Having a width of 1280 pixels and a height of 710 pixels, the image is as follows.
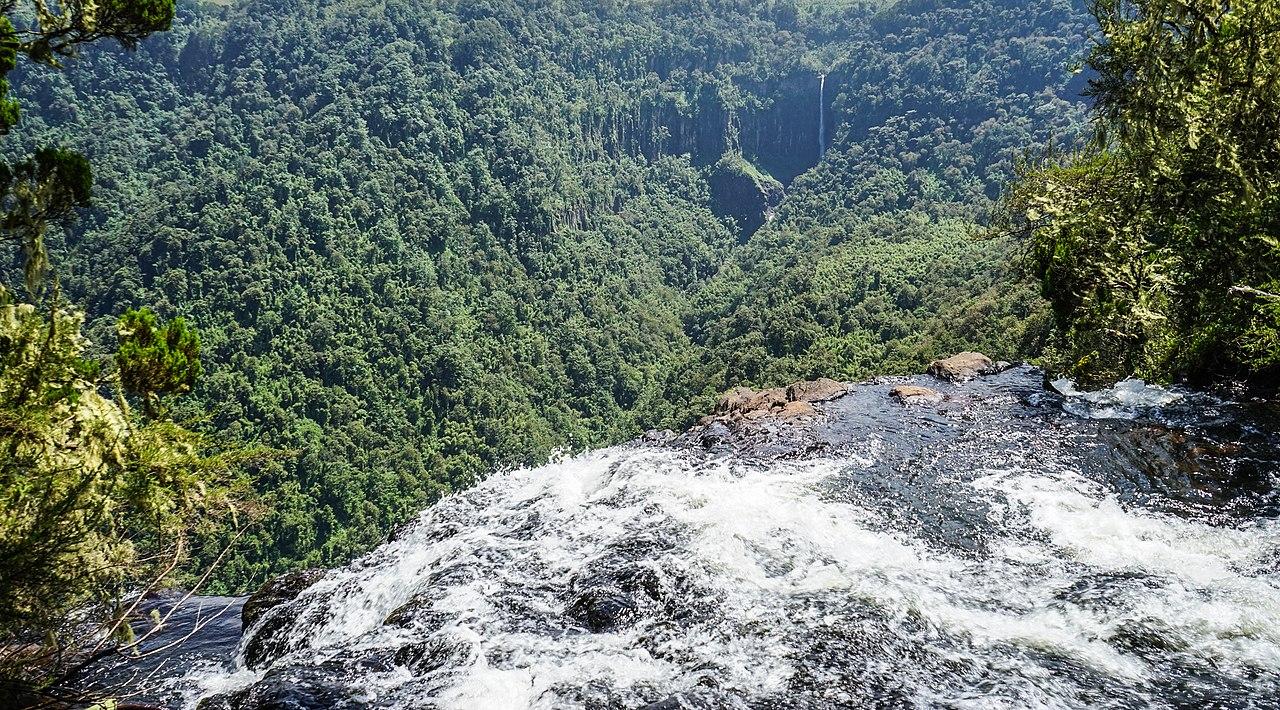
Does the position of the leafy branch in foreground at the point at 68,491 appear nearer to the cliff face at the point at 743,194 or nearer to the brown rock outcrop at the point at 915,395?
the brown rock outcrop at the point at 915,395

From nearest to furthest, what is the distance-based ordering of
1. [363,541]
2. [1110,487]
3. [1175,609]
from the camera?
[1175,609] → [1110,487] → [363,541]

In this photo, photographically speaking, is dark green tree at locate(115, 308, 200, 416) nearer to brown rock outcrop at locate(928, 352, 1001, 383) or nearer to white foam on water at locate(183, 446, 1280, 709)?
white foam on water at locate(183, 446, 1280, 709)

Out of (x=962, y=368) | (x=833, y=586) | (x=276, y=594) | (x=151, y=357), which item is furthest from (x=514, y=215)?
(x=833, y=586)

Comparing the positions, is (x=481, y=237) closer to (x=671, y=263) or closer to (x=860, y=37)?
(x=671, y=263)

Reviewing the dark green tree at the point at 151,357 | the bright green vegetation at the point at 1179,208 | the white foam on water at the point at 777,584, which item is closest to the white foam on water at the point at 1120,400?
the bright green vegetation at the point at 1179,208

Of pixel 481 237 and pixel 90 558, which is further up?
pixel 90 558

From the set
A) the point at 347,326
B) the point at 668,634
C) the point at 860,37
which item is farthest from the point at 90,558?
the point at 860,37
